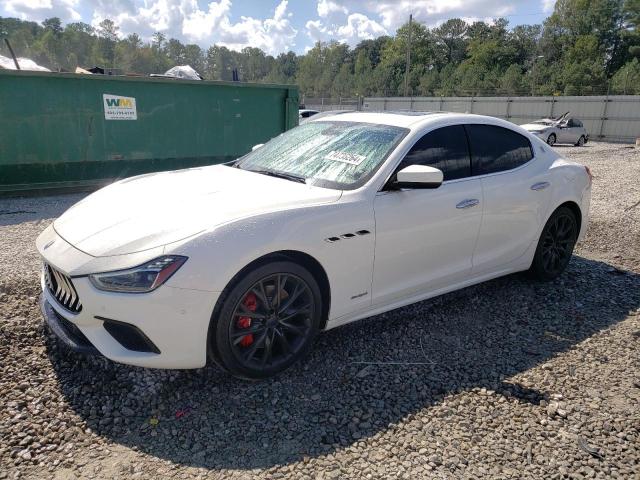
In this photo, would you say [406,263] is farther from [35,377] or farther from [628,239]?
[628,239]

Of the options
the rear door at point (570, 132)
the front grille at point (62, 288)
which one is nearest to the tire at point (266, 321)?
the front grille at point (62, 288)

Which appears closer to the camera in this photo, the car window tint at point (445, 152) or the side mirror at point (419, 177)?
the side mirror at point (419, 177)

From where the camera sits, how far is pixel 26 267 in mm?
4559

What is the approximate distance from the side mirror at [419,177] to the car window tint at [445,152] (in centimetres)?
20

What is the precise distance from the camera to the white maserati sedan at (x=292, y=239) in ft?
8.52

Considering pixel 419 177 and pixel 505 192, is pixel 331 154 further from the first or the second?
pixel 505 192

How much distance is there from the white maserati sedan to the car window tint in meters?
0.01

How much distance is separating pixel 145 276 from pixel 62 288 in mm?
681

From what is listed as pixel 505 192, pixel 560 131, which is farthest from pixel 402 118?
pixel 560 131

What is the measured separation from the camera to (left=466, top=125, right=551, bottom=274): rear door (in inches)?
155

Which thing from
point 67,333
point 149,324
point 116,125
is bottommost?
point 67,333

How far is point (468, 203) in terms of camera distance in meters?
3.74

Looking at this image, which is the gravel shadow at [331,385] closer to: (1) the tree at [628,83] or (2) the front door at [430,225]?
(2) the front door at [430,225]

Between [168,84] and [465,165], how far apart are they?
6512 millimetres
